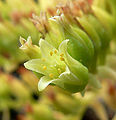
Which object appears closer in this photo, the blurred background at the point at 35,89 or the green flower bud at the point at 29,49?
the green flower bud at the point at 29,49

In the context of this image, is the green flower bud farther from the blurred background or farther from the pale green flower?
the blurred background

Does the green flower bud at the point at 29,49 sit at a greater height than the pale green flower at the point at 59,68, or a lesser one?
greater

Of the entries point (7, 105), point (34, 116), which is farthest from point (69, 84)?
point (7, 105)

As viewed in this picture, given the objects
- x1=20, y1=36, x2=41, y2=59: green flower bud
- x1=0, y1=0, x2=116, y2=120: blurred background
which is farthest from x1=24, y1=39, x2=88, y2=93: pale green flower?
x1=0, y1=0, x2=116, y2=120: blurred background

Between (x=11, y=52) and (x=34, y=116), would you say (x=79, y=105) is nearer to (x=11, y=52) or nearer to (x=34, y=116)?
(x=34, y=116)

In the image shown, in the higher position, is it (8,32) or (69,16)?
(69,16)

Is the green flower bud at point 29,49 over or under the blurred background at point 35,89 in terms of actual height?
over

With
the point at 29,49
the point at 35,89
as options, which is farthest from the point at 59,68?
the point at 35,89

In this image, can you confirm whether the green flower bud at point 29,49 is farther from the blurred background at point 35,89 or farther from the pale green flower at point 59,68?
the blurred background at point 35,89

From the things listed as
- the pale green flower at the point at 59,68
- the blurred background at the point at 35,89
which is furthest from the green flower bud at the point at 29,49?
the blurred background at the point at 35,89

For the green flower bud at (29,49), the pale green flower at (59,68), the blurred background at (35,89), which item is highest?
A: the green flower bud at (29,49)

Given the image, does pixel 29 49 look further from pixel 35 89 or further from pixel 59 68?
pixel 35 89
